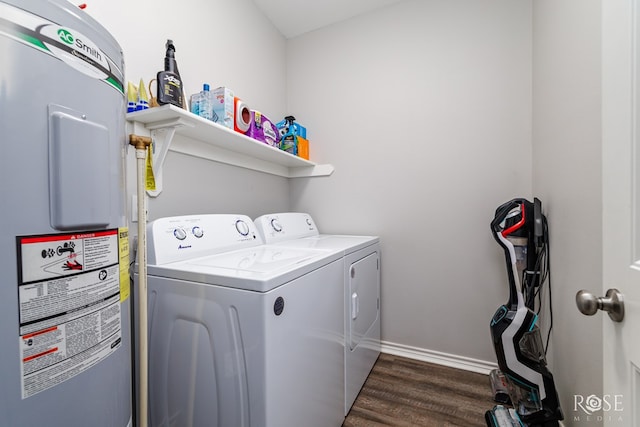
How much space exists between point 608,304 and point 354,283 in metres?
1.02

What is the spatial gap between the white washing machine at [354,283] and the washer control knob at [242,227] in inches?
5.7

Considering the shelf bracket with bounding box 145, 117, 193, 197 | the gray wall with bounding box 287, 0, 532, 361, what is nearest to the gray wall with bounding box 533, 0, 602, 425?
the gray wall with bounding box 287, 0, 532, 361

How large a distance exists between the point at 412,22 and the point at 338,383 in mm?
2424

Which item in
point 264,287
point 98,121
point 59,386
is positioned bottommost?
point 59,386

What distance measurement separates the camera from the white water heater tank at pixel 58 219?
462mm

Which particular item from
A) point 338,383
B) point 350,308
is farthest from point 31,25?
point 338,383

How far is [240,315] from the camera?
0.81 meters

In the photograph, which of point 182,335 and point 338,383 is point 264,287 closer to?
point 182,335

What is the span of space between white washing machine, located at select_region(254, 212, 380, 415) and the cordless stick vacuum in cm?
67

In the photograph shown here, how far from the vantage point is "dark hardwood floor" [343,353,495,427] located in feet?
4.52

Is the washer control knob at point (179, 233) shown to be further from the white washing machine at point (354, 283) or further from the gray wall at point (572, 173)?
the gray wall at point (572, 173)

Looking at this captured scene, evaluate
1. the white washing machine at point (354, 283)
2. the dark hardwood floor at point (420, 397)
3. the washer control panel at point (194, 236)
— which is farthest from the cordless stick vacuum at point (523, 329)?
the washer control panel at point (194, 236)

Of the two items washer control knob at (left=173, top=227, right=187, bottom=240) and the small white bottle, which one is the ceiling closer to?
the small white bottle
